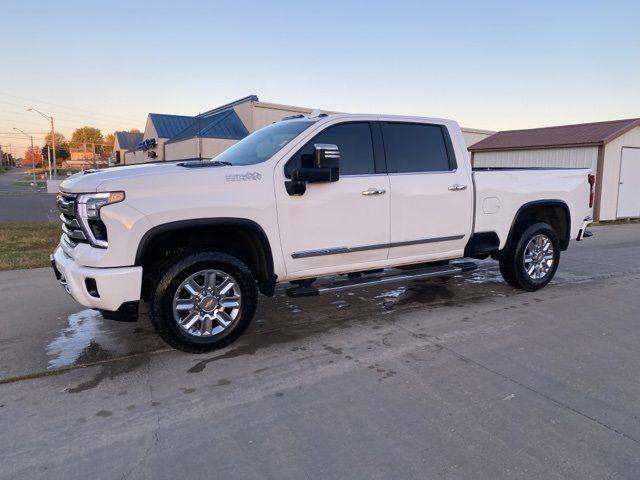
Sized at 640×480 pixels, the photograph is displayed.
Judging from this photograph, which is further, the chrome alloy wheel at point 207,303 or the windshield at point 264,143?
the windshield at point 264,143

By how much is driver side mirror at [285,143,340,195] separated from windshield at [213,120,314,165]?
1.18 feet

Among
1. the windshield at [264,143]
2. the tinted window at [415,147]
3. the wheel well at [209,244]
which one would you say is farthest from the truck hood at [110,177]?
the tinted window at [415,147]

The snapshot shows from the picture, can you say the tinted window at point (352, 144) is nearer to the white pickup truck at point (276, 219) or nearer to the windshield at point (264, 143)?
the white pickup truck at point (276, 219)

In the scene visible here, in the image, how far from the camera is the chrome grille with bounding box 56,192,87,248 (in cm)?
417

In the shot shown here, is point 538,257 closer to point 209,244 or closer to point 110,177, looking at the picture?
point 209,244

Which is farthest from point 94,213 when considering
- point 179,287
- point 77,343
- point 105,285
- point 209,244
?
point 77,343

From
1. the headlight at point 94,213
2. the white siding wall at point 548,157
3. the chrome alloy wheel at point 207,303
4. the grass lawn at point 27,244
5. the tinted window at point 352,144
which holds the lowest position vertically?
the grass lawn at point 27,244

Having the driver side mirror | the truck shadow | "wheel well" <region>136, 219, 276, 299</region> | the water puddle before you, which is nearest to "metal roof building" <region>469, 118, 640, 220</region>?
the truck shadow

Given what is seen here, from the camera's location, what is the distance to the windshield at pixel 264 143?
4.84m

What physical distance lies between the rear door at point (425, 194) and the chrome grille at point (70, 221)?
9.87ft

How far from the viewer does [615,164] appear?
1712 cm

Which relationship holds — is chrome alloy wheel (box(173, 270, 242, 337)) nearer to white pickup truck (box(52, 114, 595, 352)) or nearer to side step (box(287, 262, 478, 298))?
white pickup truck (box(52, 114, 595, 352))

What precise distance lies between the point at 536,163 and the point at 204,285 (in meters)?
17.4

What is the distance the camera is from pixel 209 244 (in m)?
4.55
